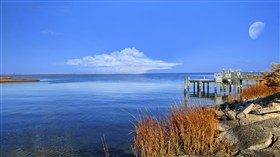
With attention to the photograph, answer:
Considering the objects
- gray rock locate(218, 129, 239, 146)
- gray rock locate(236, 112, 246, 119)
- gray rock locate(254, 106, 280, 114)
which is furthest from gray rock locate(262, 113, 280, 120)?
gray rock locate(218, 129, 239, 146)

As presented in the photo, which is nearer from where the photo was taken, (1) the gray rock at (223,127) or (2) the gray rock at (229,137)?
(2) the gray rock at (229,137)

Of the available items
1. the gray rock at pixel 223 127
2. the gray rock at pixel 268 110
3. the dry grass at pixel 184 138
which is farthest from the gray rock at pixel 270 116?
the dry grass at pixel 184 138

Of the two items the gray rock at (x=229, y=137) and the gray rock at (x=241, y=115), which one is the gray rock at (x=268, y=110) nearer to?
the gray rock at (x=241, y=115)

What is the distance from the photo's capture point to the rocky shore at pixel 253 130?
26.4ft

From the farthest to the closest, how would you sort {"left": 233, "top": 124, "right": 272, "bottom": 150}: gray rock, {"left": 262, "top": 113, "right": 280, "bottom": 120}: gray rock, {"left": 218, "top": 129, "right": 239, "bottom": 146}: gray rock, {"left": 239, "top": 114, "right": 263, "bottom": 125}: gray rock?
1. {"left": 262, "top": 113, "right": 280, "bottom": 120}: gray rock
2. {"left": 239, "top": 114, "right": 263, "bottom": 125}: gray rock
3. {"left": 218, "top": 129, "right": 239, "bottom": 146}: gray rock
4. {"left": 233, "top": 124, "right": 272, "bottom": 150}: gray rock

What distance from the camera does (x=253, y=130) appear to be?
28.7ft

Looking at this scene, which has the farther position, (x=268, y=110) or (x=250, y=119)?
(x=268, y=110)

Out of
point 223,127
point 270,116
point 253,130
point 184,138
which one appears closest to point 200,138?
point 184,138

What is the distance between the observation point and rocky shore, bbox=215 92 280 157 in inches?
316

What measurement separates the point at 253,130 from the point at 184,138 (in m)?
2.09

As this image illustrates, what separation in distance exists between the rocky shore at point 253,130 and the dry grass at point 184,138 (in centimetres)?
43

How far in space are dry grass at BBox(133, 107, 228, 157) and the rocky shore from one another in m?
0.43

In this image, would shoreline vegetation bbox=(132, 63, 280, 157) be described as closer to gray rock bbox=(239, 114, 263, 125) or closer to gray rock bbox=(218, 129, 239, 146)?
gray rock bbox=(218, 129, 239, 146)

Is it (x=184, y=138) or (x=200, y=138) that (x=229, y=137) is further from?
(x=184, y=138)
